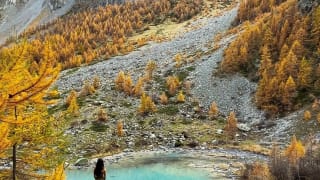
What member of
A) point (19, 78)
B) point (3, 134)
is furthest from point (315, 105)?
point (3, 134)

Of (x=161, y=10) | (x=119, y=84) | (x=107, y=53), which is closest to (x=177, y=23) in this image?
(x=161, y=10)

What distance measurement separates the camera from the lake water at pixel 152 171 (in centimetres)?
3925

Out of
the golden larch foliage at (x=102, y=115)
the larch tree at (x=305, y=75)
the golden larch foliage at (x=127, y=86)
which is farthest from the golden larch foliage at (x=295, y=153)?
the golden larch foliage at (x=127, y=86)

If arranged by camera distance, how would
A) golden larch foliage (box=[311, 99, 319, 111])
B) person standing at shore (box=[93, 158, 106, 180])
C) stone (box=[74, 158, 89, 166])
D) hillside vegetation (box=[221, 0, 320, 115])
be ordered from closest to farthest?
person standing at shore (box=[93, 158, 106, 180]) < stone (box=[74, 158, 89, 166]) < golden larch foliage (box=[311, 99, 319, 111]) < hillside vegetation (box=[221, 0, 320, 115])

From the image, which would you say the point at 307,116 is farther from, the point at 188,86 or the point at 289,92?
the point at 188,86

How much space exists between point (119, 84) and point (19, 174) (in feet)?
193

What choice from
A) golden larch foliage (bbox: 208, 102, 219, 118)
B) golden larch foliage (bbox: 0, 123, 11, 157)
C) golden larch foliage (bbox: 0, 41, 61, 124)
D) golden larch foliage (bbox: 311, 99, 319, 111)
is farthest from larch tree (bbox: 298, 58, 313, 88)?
golden larch foliage (bbox: 0, 123, 11, 157)

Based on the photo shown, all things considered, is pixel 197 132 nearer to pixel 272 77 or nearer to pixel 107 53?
pixel 272 77

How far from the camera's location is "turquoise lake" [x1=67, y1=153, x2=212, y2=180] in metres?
39.2

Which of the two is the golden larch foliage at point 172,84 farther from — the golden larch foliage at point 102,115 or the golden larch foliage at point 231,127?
the golden larch foliage at point 231,127

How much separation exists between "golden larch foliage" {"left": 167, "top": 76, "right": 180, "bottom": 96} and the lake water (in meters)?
23.6

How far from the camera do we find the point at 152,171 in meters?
41.7

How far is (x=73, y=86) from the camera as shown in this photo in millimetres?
79625

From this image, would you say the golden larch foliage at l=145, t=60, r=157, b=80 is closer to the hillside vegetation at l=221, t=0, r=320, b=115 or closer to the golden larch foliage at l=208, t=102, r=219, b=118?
the hillside vegetation at l=221, t=0, r=320, b=115
